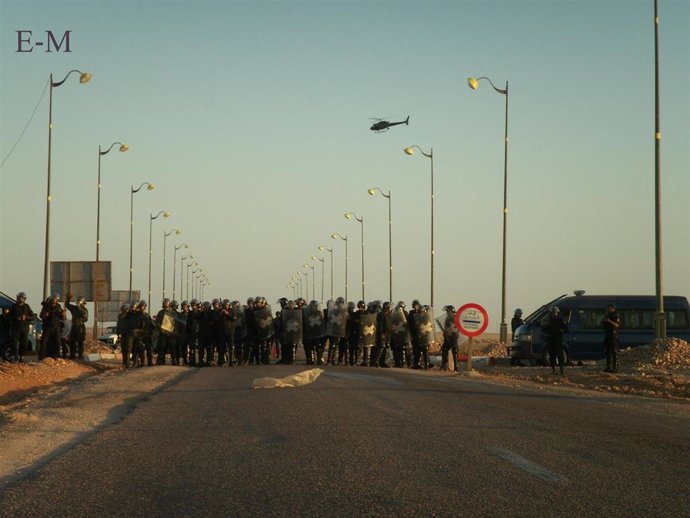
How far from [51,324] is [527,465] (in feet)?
79.1

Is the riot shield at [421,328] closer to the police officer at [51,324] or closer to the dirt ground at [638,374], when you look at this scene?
the dirt ground at [638,374]

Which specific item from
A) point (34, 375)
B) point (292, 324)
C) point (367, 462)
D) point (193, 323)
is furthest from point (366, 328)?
point (367, 462)

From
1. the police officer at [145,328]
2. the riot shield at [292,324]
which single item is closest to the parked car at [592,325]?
the riot shield at [292,324]

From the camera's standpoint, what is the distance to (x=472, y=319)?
27172 mm

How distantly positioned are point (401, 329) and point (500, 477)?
83.5 feet

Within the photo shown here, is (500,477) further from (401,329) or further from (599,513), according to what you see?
(401,329)

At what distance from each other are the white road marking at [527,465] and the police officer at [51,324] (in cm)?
2285

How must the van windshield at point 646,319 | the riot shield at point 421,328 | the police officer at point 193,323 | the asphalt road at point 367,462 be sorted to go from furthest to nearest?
the van windshield at point 646,319 < the police officer at point 193,323 < the riot shield at point 421,328 < the asphalt road at point 367,462

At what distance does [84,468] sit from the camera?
9250 mm

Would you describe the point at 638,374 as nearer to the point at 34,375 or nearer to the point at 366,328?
the point at 366,328

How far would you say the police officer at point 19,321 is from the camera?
1241 inches

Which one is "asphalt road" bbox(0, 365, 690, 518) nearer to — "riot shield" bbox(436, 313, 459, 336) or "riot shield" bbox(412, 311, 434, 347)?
"riot shield" bbox(436, 313, 459, 336)

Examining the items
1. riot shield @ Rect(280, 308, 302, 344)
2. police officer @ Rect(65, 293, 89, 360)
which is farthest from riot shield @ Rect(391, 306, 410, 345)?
police officer @ Rect(65, 293, 89, 360)

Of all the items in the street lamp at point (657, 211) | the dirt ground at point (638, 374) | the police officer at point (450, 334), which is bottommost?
the dirt ground at point (638, 374)
